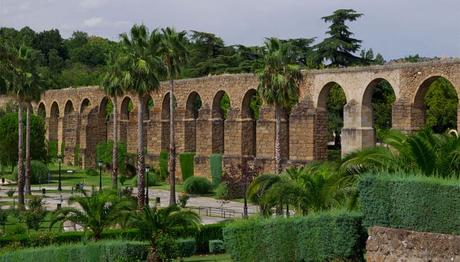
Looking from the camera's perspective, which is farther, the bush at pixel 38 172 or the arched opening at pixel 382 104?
the arched opening at pixel 382 104

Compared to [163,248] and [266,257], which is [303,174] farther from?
[266,257]


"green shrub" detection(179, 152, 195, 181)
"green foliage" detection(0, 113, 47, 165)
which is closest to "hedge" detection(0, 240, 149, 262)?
"green shrub" detection(179, 152, 195, 181)

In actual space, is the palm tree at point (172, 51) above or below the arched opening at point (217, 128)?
above

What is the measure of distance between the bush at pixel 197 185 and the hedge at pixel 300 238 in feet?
106

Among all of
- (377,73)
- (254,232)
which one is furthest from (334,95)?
(254,232)

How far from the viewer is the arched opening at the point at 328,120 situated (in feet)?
155

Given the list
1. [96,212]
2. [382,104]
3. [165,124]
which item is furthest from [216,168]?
[96,212]

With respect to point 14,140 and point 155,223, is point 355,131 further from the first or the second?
point 14,140

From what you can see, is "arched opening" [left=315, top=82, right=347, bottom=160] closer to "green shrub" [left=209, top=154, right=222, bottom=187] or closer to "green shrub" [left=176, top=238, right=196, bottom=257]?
"green shrub" [left=209, top=154, right=222, bottom=187]

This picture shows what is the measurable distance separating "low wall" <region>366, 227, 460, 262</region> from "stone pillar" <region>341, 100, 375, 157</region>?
28.4m

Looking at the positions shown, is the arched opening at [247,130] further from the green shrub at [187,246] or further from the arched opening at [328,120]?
the green shrub at [187,246]

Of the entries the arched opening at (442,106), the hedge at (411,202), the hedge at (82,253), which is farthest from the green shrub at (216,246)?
the arched opening at (442,106)

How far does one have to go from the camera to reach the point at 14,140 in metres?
61.7

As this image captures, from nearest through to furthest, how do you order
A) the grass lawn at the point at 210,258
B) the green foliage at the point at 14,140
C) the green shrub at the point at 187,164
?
the grass lawn at the point at 210,258, the green shrub at the point at 187,164, the green foliage at the point at 14,140
